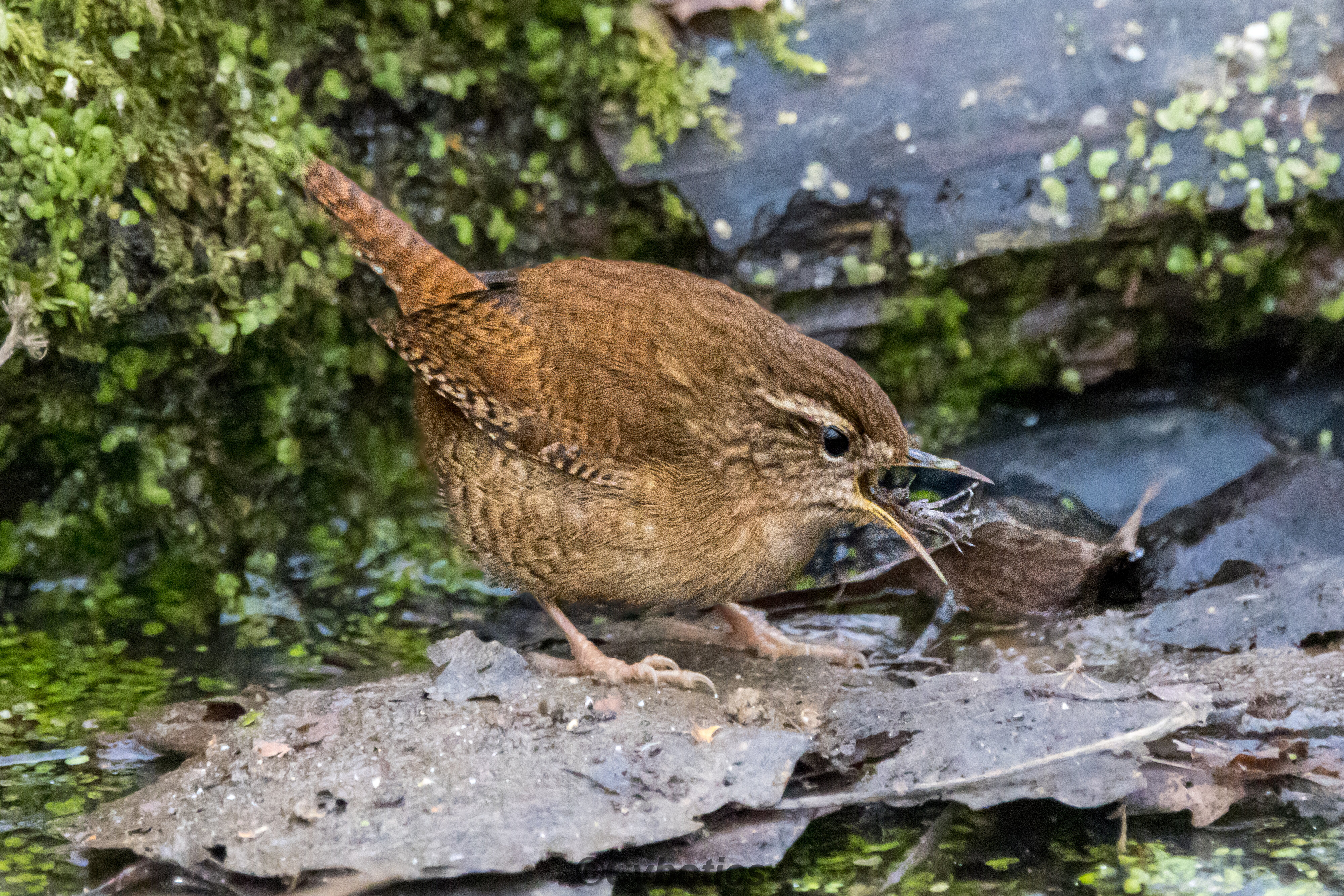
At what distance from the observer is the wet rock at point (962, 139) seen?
13.5 feet

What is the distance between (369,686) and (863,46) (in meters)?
2.54

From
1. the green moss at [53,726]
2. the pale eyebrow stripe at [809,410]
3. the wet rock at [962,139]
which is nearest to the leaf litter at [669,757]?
the green moss at [53,726]

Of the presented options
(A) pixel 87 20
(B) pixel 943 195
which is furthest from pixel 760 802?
(A) pixel 87 20

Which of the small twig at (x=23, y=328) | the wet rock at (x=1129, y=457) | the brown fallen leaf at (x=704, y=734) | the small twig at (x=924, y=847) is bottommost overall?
the small twig at (x=924, y=847)

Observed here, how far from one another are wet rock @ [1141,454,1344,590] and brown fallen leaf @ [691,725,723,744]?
1.68 metres

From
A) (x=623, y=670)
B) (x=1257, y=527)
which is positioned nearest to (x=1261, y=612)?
(x=1257, y=527)

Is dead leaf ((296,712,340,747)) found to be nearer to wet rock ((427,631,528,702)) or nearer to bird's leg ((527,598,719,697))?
wet rock ((427,631,528,702))

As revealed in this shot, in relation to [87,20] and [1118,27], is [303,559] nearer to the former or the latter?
[87,20]

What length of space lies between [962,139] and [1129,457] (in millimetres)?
1220

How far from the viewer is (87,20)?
3.57 metres

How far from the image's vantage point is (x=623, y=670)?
11.6ft

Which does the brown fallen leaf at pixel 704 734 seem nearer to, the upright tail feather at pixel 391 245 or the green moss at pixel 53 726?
the green moss at pixel 53 726

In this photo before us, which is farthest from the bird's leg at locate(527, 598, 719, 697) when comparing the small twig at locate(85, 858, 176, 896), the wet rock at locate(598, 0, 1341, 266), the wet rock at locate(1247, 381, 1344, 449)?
the wet rock at locate(1247, 381, 1344, 449)

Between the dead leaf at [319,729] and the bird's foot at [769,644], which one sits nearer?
the dead leaf at [319,729]
